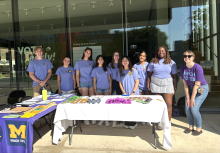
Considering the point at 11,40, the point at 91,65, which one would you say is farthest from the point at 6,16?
the point at 91,65

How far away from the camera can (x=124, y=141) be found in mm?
2730

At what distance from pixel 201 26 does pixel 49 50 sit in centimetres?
477

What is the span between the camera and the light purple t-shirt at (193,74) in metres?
2.71

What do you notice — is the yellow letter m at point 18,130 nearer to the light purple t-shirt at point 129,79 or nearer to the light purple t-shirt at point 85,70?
the light purple t-shirt at point 85,70

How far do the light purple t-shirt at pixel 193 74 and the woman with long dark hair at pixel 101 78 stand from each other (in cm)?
150

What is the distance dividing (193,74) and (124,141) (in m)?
1.68

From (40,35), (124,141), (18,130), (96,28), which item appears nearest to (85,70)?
(124,141)

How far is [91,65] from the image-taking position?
362 centimetres

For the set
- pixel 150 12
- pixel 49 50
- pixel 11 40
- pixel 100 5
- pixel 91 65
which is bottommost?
pixel 91 65

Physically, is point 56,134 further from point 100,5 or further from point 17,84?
point 100,5

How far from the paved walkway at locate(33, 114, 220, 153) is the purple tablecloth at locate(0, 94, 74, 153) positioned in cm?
48

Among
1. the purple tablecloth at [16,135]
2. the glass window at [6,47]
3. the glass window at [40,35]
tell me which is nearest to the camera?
the purple tablecloth at [16,135]

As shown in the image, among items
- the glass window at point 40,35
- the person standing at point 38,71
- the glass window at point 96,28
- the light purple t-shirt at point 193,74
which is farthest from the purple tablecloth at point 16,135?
the glass window at point 96,28

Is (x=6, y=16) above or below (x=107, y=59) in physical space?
above
